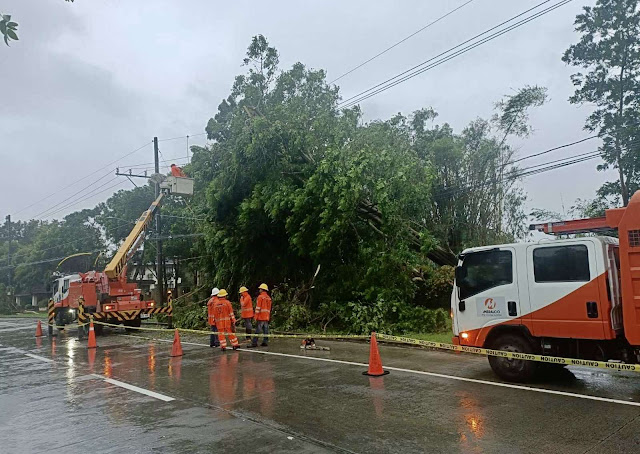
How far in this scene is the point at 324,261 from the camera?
55.5 feet

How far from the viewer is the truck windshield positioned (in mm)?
7911

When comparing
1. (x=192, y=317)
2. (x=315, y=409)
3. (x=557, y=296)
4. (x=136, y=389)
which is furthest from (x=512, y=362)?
(x=192, y=317)

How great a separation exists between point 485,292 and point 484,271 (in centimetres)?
36

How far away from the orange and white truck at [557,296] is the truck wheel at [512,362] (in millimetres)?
15

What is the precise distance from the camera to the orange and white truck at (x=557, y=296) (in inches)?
262

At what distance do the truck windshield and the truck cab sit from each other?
0.02 metres

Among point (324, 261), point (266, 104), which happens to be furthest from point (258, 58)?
point (324, 261)

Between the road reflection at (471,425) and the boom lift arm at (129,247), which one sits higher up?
the boom lift arm at (129,247)

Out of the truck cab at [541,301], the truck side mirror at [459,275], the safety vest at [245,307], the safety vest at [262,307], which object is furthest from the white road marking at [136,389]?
the truck side mirror at [459,275]

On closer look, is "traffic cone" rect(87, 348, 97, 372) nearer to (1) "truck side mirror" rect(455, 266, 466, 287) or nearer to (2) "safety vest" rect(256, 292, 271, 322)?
(2) "safety vest" rect(256, 292, 271, 322)

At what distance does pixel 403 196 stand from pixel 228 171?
6.91 meters

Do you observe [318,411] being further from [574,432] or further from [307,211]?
[307,211]

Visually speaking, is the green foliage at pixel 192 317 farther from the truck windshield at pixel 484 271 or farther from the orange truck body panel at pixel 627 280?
the orange truck body panel at pixel 627 280

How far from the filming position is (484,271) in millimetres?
8188
